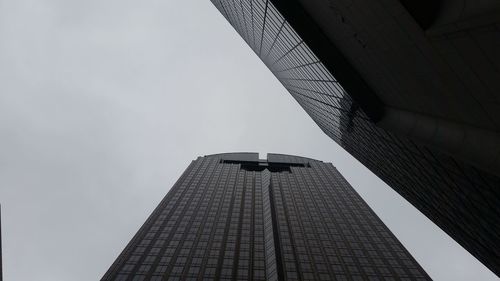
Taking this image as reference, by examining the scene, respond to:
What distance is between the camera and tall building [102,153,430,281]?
85.4 metres

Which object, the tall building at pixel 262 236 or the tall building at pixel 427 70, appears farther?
the tall building at pixel 262 236

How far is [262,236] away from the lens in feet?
348

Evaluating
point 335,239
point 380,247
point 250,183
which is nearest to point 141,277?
point 335,239

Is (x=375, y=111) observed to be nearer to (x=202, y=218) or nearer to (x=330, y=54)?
(x=330, y=54)

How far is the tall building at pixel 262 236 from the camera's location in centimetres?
8538

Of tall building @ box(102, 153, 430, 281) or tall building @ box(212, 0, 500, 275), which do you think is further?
tall building @ box(102, 153, 430, 281)

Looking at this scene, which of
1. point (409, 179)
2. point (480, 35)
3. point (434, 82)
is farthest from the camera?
point (409, 179)

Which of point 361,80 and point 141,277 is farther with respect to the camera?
point 141,277

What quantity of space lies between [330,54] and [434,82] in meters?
13.7

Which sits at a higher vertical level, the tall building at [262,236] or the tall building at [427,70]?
the tall building at [427,70]

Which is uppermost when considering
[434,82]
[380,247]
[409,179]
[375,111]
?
[434,82]

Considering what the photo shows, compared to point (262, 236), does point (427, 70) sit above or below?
above

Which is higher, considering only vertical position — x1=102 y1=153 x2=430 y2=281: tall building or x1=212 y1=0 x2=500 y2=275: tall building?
x1=212 y1=0 x2=500 y2=275: tall building

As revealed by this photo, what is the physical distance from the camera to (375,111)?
33.1 meters
